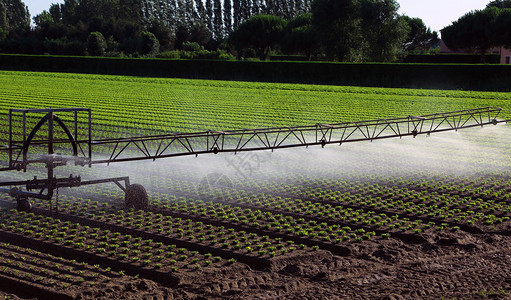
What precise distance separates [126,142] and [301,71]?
39.0 m

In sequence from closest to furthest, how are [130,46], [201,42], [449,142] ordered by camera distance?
[449,142] → [130,46] → [201,42]

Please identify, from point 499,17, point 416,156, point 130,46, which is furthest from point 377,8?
point 416,156

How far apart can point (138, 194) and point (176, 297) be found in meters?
5.53

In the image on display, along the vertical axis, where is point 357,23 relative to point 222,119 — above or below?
above

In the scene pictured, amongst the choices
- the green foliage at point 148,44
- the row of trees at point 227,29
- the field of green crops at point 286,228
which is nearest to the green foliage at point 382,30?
the row of trees at point 227,29

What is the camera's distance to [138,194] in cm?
1531

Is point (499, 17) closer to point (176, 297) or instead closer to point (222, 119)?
point (222, 119)

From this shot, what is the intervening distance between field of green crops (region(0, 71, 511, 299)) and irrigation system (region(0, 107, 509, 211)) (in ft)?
2.16

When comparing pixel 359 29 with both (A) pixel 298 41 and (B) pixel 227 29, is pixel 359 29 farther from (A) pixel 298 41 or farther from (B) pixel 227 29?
(B) pixel 227 29

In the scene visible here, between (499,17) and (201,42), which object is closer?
(499,17)

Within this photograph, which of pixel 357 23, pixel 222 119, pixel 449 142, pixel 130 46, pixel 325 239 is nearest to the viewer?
pixel 325 239

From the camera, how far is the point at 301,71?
65.1m

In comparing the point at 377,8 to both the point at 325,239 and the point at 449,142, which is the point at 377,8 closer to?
the point at 449,142

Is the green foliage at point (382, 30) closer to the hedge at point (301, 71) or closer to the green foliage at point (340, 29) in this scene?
the green foliage at point (340, 29)
